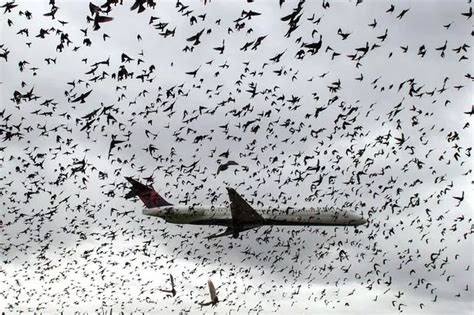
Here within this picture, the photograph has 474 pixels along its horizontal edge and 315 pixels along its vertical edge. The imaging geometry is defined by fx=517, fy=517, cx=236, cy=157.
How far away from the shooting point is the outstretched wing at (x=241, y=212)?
198 feet

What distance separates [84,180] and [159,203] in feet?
199

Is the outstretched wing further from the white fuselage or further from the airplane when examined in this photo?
the white fuselage

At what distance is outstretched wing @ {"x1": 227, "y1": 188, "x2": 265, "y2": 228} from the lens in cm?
6031

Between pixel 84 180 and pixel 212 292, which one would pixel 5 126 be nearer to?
pixel 84 180

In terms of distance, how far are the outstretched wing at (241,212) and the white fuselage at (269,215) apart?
3620mm

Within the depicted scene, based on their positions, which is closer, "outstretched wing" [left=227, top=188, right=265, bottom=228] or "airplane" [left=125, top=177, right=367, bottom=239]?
"outstretched wing" [left=227, top=188, right=265, bottom=228]

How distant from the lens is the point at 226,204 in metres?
80.6

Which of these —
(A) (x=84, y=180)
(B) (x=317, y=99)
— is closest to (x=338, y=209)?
(B) (x=317, y=99)

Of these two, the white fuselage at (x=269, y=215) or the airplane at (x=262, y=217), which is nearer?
the airplane at (x=262, y=217)

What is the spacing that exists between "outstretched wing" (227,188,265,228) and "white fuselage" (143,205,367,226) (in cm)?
362

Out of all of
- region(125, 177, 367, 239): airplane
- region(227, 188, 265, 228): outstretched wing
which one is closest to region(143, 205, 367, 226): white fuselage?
region(125, 177, 367, 239): airplane

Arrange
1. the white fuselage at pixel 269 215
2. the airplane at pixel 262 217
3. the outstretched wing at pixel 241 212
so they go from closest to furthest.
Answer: the outstretched wing at pixel 241 212 < the airplane at pixel 262 217 < the white fuselage at pixel 269 215

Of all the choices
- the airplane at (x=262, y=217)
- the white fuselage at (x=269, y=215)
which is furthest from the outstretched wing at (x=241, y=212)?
the white fuselage at (x=269, y=215)

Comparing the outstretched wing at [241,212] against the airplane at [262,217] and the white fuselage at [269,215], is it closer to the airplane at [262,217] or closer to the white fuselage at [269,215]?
the airplane at [262,217]
